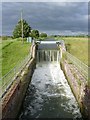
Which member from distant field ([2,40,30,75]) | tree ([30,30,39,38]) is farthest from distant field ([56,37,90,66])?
tree ([30,30,39,38])

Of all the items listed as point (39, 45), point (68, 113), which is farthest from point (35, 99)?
point (39, 45)

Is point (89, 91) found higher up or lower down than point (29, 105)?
higher up

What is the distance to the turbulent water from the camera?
730 inches

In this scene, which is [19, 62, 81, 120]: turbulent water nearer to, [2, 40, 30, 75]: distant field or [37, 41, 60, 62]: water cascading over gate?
[2, 40, 30, 75]: distant field

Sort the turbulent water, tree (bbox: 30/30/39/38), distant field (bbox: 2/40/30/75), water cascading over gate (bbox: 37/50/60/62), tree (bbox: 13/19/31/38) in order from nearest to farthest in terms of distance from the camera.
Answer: the turbulent water → distant field (bbox: 2/40/30/75) → water cascading over gate (bbox: 37/50/60/62) → tree (bbox: 13/19/31/38) → tree (bbox: 30/30/39/38)

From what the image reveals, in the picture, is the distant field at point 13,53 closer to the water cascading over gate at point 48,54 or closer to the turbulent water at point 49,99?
the water cascading over gate at point 48,54

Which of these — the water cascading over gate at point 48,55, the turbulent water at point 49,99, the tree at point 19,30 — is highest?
the tree at point 19,30

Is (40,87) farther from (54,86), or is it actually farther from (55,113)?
(55,113)

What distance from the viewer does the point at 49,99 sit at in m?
22.5

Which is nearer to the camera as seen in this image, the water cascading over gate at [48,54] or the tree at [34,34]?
the water cascading over gate at [48,54]

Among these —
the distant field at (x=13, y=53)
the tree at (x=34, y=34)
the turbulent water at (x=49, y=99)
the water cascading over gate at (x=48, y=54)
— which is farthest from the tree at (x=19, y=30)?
the turbulent water at (x=49, y=99)

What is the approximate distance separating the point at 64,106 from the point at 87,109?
14.7 ft

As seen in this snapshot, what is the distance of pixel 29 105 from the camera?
20734mm

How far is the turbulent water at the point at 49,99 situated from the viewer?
18.5 metres
